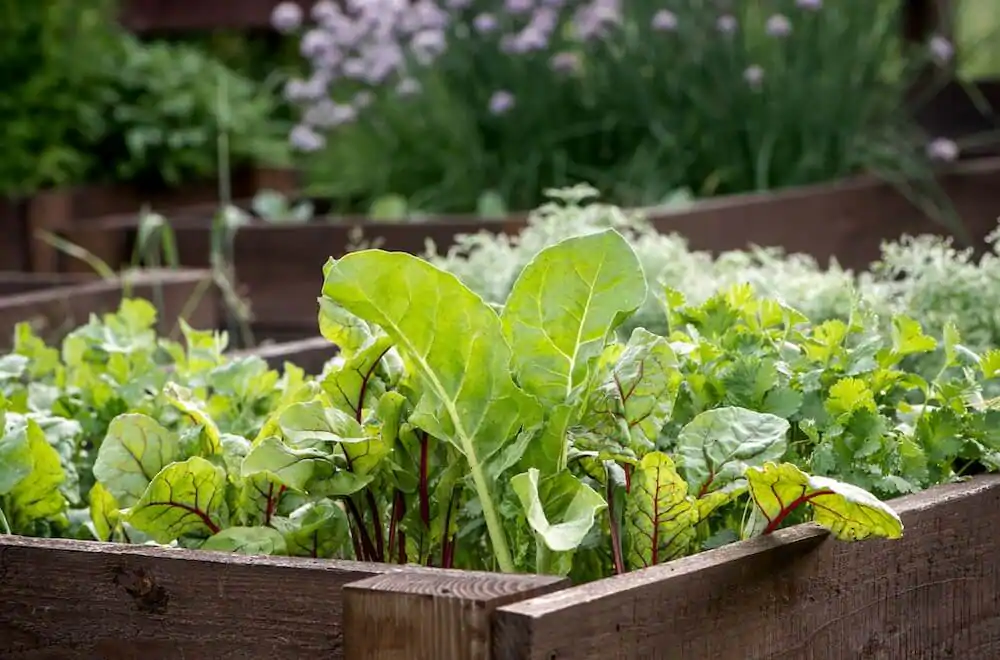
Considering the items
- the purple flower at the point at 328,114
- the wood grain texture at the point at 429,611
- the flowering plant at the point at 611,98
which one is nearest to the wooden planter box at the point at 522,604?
the wood grain texture at the point at 429,611

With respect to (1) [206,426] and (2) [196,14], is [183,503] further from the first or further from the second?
(2) [196,14]

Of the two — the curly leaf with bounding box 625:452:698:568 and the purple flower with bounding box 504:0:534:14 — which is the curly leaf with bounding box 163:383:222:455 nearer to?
the curly leaf with bounding box 625:452:698:568

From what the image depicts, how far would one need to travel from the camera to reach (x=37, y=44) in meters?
5.68

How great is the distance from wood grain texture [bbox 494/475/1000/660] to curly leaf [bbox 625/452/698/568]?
0.08 metres

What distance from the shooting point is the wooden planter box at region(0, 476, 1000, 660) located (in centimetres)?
95

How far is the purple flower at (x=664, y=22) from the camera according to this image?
4.30 metres

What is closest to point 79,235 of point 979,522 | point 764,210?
point 764,210

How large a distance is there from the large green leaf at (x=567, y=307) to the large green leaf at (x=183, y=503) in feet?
0.86

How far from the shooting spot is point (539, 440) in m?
1.16

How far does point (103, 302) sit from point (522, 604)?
1986 millimetres

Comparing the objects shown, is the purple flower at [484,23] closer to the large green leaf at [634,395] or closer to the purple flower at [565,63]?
→ the purple flower at [565,63]

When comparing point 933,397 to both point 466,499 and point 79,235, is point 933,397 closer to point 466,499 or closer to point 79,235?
point 466,499

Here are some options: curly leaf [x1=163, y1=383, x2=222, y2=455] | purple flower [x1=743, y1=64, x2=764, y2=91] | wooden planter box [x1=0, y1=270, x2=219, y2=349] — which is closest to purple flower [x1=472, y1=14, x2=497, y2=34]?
purple flower [x1=743, y1=64, x2=764, y2=91]

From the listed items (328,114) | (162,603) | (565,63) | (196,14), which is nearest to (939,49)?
(565,63)
